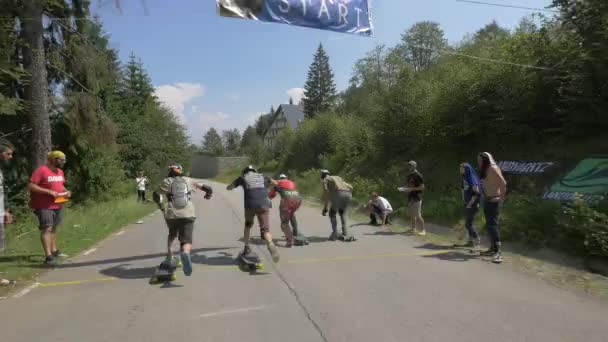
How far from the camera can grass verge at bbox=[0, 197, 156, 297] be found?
644 centimetres

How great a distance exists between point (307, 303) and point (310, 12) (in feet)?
19.4

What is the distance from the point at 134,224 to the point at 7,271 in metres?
6.87

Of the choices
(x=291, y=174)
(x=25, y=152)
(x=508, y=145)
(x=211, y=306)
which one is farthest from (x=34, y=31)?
(x=291, y=174)

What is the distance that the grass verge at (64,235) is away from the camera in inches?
253

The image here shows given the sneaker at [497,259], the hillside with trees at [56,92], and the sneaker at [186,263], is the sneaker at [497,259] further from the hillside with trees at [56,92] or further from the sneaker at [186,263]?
the hillside with trees at [56,92]

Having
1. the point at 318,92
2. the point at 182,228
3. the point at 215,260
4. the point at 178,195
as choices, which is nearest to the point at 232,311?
the point at 182,228

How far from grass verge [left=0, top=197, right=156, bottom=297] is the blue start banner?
5.73 meters

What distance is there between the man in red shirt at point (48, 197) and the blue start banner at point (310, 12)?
4218mm

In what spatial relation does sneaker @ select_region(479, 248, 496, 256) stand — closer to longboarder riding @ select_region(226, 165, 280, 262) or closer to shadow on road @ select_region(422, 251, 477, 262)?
shadow on road @ select_region(422, 251, 477, 262)

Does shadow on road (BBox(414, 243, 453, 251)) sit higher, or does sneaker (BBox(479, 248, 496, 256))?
sneaker (BBox(479, 248, 496, 256))

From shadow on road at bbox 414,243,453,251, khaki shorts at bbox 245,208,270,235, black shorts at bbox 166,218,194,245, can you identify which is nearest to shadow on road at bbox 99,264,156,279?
black shorts at bbox 166,218,194,245

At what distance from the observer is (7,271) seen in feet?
20.4

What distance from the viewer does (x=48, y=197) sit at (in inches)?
264

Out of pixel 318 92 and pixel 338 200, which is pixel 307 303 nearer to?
pixel 338 200
